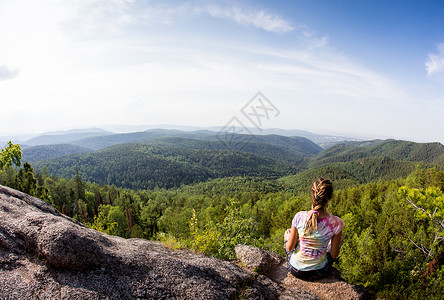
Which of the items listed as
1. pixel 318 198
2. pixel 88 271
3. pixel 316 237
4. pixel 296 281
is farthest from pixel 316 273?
pixel 88 271

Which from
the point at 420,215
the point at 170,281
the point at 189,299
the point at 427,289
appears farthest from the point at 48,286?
the point at 427,289

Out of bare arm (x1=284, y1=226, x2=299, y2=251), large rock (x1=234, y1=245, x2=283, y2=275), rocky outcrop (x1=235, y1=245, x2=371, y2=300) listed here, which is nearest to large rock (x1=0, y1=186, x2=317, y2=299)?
rocky outcrop (x1=235, y1=245, x2=371, y2=300)

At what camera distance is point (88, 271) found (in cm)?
401

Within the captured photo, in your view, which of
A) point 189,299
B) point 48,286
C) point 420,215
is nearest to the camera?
point 48,286

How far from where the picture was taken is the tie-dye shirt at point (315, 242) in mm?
5316

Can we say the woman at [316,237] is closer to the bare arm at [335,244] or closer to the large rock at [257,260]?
the bare arm at [335,244]

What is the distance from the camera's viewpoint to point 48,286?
358 centimetres

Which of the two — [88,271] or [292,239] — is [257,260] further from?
[88,271]

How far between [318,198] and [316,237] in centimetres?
104

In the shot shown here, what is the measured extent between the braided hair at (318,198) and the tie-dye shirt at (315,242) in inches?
4.6

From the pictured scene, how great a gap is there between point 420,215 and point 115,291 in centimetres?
801

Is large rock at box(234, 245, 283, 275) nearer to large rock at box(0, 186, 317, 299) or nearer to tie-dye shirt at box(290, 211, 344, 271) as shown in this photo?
tie-dye shirt at box(290, 211, 344, 271)

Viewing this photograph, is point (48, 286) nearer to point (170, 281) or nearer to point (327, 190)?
point (170, 281)

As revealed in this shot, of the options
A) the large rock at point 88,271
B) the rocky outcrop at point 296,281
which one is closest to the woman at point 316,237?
the rocky outcrop at point 296,281
